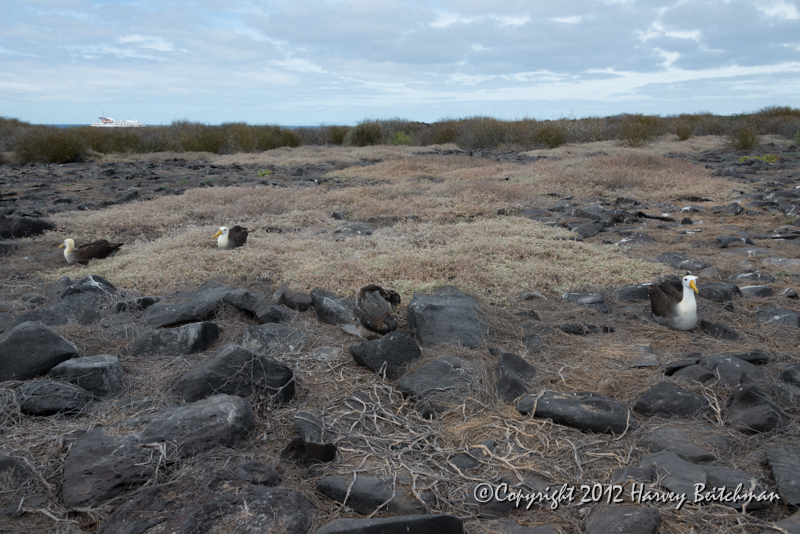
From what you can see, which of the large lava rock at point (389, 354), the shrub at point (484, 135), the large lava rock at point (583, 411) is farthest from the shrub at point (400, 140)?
the large lava rock at point (583, 411)

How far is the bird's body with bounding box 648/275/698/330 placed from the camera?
4109mm

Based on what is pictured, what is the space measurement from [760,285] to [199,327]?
5046 millimetres

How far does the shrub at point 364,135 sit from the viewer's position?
88.4 ft

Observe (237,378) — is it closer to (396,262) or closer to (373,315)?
(373,315)

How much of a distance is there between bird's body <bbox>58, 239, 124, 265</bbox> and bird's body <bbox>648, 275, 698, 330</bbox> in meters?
5.95

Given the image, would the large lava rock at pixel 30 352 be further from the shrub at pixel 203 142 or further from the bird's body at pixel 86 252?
the shrub at pixel 203 142

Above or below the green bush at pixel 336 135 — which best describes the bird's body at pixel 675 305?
below

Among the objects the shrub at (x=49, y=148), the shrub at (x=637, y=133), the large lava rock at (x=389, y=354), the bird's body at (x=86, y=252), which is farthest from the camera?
the shrub at (x=637, y=133)

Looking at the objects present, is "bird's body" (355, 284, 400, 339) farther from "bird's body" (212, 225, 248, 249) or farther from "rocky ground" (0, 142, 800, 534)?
"bird's body" (212, 225, 248, 249)

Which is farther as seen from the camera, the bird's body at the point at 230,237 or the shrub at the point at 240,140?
the shrub at the point at 240,140

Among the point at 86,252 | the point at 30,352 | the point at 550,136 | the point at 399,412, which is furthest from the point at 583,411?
the point at 550,136

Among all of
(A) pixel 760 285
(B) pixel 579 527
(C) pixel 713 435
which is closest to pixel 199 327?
(B) pixel 579 527

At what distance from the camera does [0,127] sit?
82.1ft

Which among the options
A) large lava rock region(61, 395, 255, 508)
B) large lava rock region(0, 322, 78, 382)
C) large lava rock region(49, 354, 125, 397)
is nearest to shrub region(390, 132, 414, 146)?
large lava rock region(0, 322, 78, 382)
